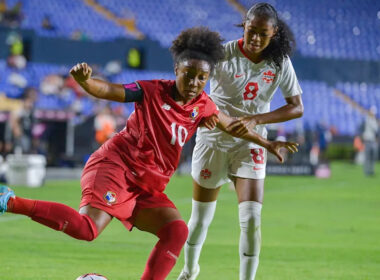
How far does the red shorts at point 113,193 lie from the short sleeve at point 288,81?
1463mm

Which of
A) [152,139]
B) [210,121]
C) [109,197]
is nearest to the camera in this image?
[109,197]

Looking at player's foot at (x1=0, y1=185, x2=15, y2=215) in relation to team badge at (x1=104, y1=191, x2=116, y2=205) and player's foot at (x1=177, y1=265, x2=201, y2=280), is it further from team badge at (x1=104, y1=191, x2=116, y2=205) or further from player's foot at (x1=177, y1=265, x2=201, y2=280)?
player's foot at (x1=177, y1=265, x2=201, y2=280)

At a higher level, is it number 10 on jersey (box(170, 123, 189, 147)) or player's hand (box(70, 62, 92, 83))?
player's hand (box(70, 62, 92, 83))

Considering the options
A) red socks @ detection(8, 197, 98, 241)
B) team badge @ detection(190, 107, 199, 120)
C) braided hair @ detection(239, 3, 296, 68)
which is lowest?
red socks @ detection(8, 197, 98, 241)

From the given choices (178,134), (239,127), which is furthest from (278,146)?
(178,134)

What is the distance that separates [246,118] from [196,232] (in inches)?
44.1

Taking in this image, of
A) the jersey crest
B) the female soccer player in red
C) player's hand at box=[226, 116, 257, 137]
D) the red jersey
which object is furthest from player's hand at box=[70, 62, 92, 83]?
player's hand at box=[226, 116, 257, 137]

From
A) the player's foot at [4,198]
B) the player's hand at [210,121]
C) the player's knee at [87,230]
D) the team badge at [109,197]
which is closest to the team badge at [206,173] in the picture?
the player's hand at [210,121]

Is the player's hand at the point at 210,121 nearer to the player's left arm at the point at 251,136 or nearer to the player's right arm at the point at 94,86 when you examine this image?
the player's left arm at the point at 251,136

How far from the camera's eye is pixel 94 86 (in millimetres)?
4227

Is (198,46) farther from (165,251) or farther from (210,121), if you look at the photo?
(165,251)

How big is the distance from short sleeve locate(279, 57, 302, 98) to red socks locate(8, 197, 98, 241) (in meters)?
2.01

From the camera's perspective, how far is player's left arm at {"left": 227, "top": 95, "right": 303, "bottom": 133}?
501cm

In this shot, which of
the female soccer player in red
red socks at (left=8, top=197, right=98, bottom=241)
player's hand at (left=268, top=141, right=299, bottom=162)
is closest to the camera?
red socks at (left=8, top=197, right=98, bottom=241)
